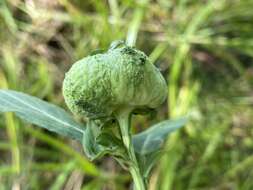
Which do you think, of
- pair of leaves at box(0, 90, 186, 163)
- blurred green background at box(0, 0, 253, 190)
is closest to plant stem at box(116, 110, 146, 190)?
pair of leaves at box(0, 90, 186, 163)

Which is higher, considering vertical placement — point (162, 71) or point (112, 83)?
point (162, 71)

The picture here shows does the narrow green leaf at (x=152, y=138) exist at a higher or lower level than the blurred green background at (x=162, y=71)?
lower

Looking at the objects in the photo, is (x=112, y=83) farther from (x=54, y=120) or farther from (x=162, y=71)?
(x=162, y=71)

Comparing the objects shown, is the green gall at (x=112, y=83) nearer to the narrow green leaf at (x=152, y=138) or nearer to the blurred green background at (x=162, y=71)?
the narrow green leaf at (x=152, y=138)

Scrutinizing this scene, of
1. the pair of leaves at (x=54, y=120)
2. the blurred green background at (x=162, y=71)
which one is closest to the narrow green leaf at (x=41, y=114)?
the pair of leaves at (x=54, y=120)

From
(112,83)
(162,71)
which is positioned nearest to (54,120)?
(112,83)

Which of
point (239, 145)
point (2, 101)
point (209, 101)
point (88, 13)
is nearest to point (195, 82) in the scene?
point (209, 101)

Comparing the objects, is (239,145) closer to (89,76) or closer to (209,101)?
(209,101)
